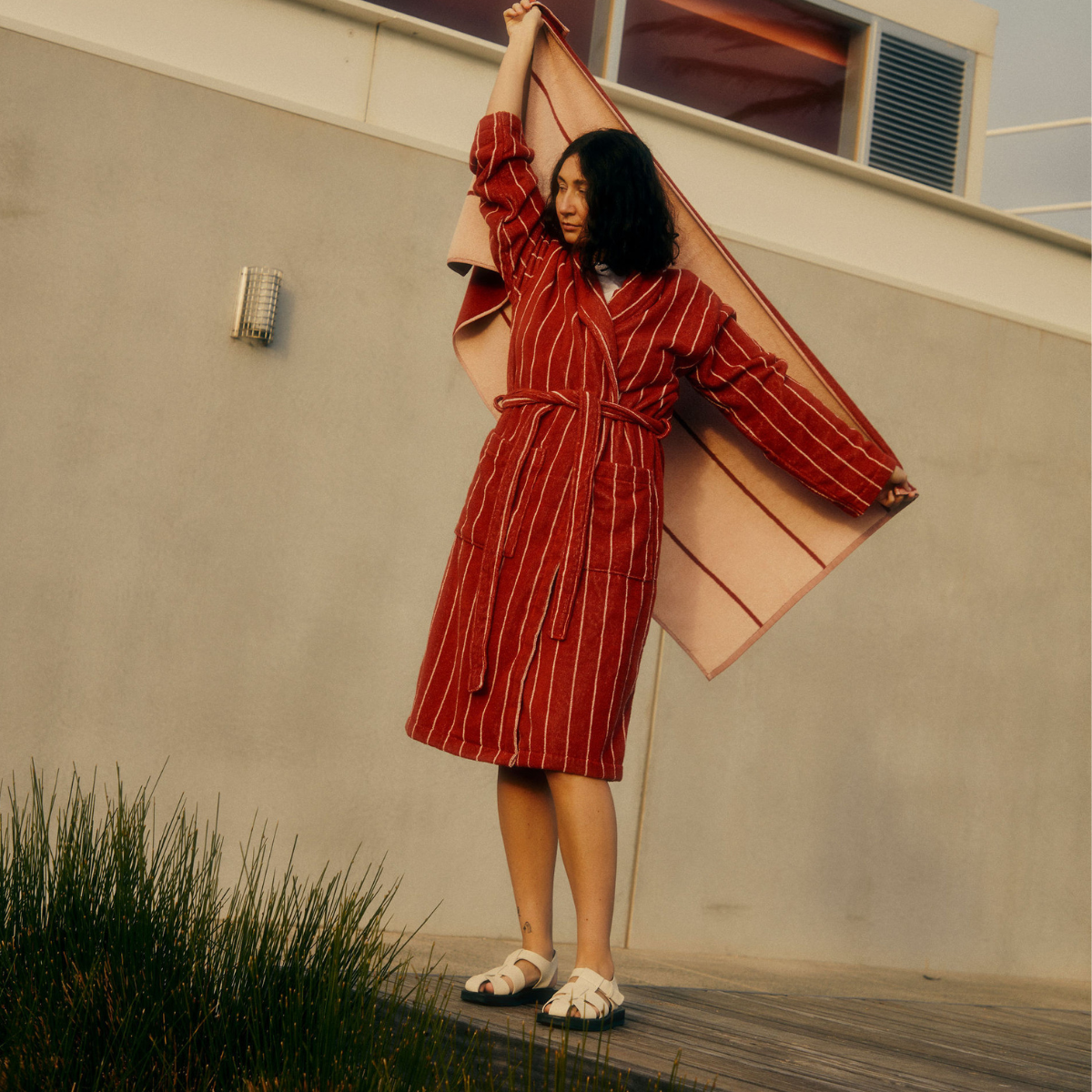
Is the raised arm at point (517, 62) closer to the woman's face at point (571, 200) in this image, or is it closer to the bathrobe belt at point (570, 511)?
the woman's face at point (571, 200)

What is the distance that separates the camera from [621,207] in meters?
1.99

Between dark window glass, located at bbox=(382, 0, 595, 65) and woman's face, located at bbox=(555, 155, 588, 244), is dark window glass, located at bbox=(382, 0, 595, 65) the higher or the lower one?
the higher one

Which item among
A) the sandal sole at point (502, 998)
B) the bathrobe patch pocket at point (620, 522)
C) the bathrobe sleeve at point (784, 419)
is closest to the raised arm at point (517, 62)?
the bathrobe sleeve at point (784, 419)

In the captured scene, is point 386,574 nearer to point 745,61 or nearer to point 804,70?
point 745,61

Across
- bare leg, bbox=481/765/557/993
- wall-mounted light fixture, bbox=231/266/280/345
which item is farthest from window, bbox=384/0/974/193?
bare leg, bbox=481/765/557/993

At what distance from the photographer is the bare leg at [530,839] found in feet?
6.40

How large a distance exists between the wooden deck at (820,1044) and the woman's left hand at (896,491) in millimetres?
924

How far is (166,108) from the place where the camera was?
3.24 meters

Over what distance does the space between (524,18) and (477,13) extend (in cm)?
182

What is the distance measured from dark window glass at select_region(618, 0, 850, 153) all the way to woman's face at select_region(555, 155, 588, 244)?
235 cm

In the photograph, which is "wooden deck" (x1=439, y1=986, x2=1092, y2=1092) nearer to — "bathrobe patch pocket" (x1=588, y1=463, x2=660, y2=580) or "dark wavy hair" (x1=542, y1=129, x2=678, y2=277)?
"bathrobe patch pocket" (x1=588, y1=463, x2=660, y2=580)

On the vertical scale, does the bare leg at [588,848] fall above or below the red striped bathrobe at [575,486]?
below

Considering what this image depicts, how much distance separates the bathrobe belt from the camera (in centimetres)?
188

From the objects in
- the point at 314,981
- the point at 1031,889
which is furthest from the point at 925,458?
the point at 314,981
